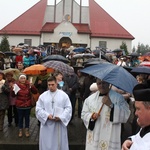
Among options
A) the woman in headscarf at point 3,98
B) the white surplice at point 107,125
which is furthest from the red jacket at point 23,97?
the white surplice at point 107,125

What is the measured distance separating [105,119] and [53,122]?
1.38 m

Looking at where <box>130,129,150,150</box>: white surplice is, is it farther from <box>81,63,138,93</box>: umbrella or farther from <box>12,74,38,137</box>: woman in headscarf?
<box>12,74,38,137</box>: woman in headscarf

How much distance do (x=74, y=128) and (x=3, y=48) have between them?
27799mm

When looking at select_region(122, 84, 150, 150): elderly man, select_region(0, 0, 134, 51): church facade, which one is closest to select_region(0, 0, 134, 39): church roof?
select_region(0, 0, 134, 51): church facade

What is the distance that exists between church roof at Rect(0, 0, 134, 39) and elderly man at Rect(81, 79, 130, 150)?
37.7 metres

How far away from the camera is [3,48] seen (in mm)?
33750

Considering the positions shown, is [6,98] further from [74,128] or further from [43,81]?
[74,128]

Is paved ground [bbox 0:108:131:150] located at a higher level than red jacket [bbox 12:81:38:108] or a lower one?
lower

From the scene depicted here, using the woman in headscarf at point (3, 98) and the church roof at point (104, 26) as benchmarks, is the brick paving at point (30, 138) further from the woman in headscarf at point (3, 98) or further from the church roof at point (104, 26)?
the church roof at point (104, 26)

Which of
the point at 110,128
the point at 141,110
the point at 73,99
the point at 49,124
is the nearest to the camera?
the point at 141,110

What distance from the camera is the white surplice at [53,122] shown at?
548cm

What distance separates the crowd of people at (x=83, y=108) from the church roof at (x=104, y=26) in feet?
119

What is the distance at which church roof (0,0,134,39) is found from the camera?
42.8m

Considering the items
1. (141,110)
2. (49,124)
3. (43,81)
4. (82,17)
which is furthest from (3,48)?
(141,110)
